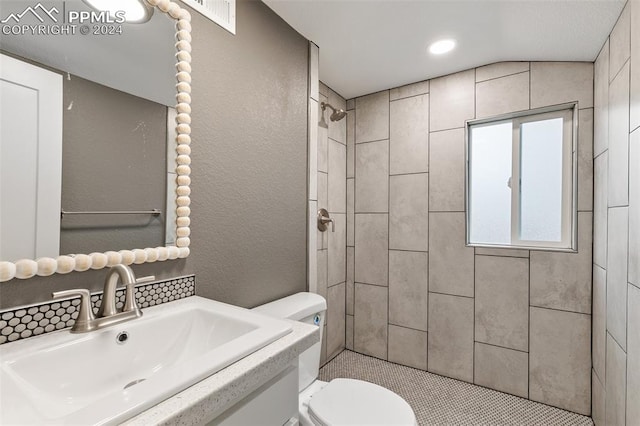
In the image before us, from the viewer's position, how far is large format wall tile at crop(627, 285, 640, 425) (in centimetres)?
118

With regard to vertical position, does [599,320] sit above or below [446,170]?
below

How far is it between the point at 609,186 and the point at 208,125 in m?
1.93

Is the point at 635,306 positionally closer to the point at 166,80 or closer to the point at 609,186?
the point at 609,186

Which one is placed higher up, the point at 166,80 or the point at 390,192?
the point at 166,80

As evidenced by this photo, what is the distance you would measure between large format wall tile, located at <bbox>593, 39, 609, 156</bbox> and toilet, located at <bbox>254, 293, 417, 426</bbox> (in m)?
1.66

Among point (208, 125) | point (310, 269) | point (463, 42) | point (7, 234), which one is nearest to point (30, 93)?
point (7, 234)

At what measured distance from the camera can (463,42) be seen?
1.85 meters

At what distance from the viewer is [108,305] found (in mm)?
881

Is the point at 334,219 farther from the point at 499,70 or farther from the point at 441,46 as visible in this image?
the point at 499,70

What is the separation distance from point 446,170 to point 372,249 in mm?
843

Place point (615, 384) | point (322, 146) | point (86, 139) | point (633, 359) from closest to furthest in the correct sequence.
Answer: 1. point (86, 139)
2. point (633, 359)
3. point (615, 384)
4. point (322, 146)

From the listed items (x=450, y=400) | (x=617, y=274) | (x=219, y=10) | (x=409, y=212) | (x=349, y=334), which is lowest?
(x=450, y=400)

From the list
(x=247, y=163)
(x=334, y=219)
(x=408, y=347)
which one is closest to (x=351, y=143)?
(x=334, y=219)

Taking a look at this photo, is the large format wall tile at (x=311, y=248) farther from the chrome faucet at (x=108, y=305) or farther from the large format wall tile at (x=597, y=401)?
the large format wall tile at (x=597, y=401)
